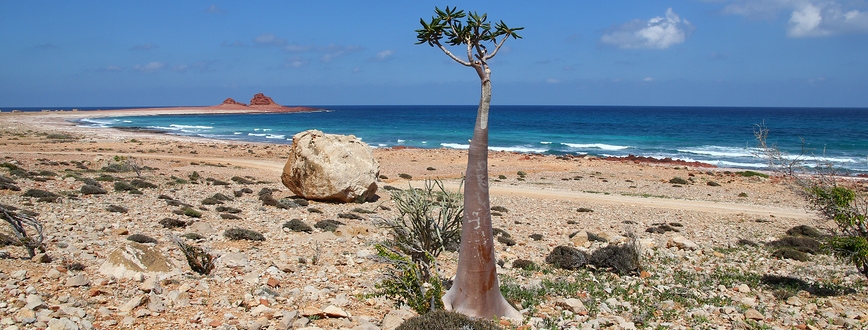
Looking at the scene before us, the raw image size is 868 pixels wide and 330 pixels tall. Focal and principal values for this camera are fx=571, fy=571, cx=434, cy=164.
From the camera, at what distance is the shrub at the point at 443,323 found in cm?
670

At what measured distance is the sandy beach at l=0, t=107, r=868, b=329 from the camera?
782cm

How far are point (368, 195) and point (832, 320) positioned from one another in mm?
14268

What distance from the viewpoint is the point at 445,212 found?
9125 millimetres

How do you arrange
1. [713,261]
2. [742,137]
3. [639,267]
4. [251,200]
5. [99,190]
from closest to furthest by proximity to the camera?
[639,267], [713,261], [99,190], [251,200], [742,137]

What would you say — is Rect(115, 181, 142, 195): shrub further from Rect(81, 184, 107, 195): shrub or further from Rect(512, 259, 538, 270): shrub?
Rect(512, 259, 538, 270): shrub

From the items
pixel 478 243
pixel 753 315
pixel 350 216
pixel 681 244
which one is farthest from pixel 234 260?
pixel 681 244

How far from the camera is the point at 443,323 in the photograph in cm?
676

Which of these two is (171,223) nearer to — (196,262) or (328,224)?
(328,224)

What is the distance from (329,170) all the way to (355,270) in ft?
27.6

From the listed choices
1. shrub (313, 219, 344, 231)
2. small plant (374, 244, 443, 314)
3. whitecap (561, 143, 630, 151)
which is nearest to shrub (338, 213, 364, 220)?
shrub (313, 219, 344, 231)

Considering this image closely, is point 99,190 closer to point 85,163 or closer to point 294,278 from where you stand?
point 294,278

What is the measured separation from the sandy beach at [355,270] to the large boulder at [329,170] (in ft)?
2.12

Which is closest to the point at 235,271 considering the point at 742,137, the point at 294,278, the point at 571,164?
the point at 294,278

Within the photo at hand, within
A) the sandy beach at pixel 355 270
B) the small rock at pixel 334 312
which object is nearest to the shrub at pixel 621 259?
the sandy beach at pixel 355 270
